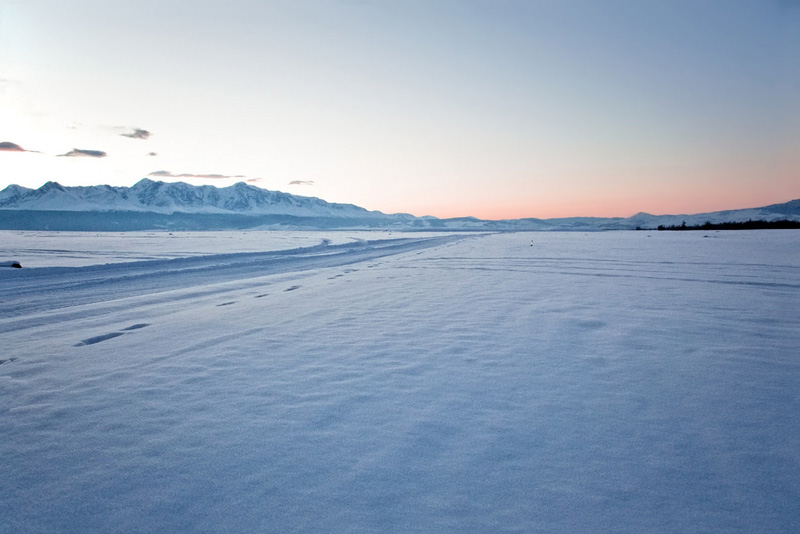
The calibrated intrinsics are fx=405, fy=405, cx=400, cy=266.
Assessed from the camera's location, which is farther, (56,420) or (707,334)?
(707,334)

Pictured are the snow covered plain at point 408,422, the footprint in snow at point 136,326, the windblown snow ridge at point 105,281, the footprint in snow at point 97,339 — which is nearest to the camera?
the snow covered plain at point 408,422

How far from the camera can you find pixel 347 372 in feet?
10.6

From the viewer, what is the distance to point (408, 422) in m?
2.38

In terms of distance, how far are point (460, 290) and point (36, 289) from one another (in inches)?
339

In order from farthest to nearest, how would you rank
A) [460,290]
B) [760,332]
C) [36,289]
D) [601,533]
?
[36,289]
[460,290]
[760,332]
[601,533]

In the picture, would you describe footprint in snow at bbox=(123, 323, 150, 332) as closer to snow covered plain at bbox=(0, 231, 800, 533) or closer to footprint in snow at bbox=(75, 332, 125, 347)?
snow covered plain at bbox=(0, 231, 800, 533)

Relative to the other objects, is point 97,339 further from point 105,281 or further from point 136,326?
point 105,281

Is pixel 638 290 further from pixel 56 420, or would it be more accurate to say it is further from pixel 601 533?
pixel 56 420

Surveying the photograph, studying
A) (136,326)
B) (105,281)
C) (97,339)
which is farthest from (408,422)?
(105,281)

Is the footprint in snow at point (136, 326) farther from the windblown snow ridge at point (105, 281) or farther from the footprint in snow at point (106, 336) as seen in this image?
the windblown snow ridge at point (105, 281)

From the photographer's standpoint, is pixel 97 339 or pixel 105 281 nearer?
pixel 97 339

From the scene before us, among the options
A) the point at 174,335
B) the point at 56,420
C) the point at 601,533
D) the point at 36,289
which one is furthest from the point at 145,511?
the point at 36,289

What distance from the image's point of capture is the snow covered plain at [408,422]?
5.54ft

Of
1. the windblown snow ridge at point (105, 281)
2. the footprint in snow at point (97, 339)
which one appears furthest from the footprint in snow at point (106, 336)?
the windblown snow ridge at point (105, 281)
